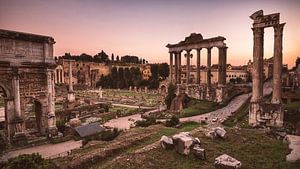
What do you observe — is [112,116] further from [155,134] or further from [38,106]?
[155,134]

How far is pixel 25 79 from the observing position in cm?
1650

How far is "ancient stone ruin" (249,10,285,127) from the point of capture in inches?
594

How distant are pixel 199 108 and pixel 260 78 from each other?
30.7 feet

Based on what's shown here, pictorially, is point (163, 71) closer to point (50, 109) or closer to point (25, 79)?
point (50, 109)

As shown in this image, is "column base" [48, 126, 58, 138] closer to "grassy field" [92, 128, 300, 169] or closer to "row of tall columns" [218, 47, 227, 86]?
"grassy field" [92, 128, 300, 169]

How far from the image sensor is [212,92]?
27859 mm

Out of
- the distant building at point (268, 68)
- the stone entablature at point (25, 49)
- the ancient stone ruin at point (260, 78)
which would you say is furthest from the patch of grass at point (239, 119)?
the distant building at point (268, 68)

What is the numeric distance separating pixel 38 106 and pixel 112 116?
10.7 meters

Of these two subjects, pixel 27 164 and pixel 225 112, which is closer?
pixel 27 164

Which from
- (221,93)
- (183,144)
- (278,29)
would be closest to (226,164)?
(183,144)

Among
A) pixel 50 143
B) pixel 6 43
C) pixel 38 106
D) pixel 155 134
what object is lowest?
pixel 50 143

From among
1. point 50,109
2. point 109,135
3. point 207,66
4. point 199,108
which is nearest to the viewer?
point 109,135

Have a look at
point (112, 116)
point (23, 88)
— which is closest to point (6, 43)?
point (23, 88)

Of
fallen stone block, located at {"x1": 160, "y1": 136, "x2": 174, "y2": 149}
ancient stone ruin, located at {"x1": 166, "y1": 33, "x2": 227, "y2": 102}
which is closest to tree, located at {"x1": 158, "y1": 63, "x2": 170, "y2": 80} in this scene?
ancient stone ruin, located at {"x1": 166, "y1": 33, "x2": 227, "y2": 102}
